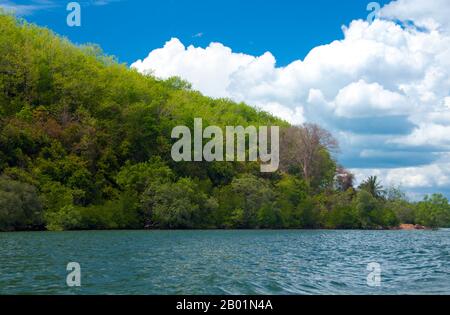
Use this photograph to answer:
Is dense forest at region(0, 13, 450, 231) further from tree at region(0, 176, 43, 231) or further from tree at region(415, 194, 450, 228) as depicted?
tree at region(415, 194, 450, 228)

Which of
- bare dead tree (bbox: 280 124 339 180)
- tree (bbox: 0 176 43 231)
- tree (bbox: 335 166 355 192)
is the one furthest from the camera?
tree (bbox: 335 166 355 192)

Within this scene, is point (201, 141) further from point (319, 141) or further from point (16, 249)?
point (16, 249)

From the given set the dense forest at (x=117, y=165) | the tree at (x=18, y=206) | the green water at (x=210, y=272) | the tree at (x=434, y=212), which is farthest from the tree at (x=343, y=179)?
the green water at (x=210, y=272)

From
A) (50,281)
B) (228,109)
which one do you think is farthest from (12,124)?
(228,109)

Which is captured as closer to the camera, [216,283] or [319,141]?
[216,283]

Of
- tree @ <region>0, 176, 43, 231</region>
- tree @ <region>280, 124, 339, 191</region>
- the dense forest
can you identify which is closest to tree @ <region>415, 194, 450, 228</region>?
the dense forest

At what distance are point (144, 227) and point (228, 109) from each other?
75120mm

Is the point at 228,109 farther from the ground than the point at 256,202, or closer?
farther from the ground

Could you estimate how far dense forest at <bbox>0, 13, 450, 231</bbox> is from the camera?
79250mm

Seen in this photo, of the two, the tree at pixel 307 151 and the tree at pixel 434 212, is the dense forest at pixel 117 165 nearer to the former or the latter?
the tree at pixel 307 151

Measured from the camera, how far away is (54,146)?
276ft

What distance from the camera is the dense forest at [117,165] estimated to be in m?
79.2

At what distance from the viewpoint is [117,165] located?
95.9 metres

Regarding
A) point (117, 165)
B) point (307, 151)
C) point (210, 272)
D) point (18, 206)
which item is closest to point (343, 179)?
point (307, 151)
